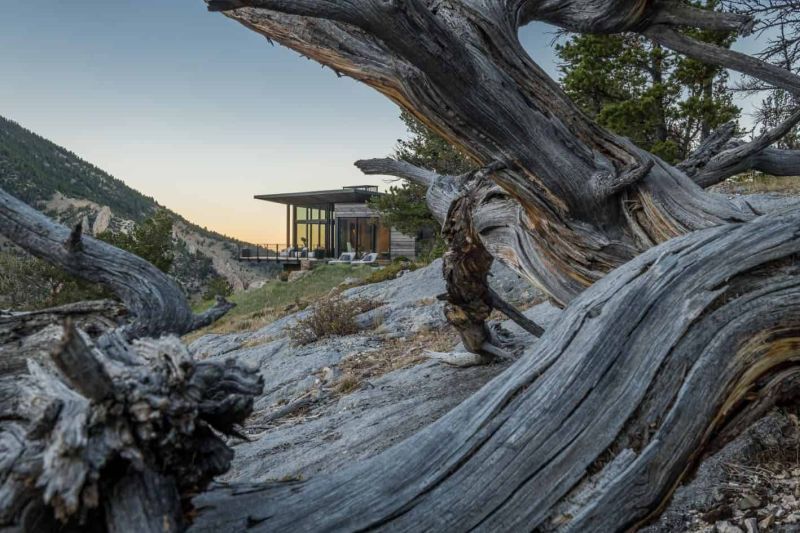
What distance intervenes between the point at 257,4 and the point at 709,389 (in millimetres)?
2370

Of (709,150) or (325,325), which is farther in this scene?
(325,325)

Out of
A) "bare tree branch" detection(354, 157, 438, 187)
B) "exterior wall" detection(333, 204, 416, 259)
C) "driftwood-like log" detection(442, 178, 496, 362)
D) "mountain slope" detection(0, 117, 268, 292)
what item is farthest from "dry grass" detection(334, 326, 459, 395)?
"mountain slope" detection(0, 117, 268, 292)

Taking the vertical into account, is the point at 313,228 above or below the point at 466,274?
above

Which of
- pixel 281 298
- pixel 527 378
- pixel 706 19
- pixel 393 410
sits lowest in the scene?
pixel 393 410

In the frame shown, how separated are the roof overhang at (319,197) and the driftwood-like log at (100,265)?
3211 cm

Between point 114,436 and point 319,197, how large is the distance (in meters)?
38.2

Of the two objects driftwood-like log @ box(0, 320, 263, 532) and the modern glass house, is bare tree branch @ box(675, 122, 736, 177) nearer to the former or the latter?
driftwood-like log @ box(0, 320, 263, 532)

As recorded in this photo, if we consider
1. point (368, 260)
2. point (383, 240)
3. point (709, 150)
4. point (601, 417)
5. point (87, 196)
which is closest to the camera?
point (601, 417)

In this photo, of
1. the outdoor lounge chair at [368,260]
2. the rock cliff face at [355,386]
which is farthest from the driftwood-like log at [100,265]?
the outdoor lounge chair at [368,260]

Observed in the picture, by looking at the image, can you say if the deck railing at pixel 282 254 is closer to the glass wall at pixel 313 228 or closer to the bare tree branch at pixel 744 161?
the glass wall at pixel 313 228

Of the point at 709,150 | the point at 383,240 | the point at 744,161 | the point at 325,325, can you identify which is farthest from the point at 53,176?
the point at 744,161

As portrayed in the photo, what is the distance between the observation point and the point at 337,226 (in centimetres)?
3962

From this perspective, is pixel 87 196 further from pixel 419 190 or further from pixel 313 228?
pixel 419 190

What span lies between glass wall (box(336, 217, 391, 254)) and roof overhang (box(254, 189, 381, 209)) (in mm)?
1658
